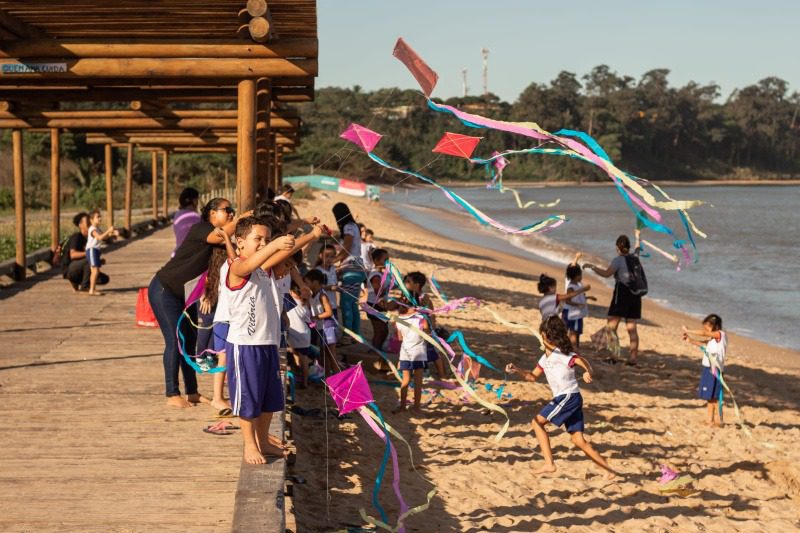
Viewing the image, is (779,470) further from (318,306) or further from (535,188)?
(535,188)

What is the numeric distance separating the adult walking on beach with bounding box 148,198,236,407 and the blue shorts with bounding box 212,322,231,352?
0.86ft

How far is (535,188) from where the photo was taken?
130750mm

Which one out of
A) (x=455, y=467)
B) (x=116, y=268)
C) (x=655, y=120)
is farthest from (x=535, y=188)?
(x=455, y=467)

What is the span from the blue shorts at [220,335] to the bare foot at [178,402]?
0.55 metres

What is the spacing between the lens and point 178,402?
Answer: 722 centimetres

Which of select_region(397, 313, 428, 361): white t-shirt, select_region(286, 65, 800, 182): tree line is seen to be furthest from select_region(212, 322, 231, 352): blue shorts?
select_region(286, 65, 800, 182): tree line

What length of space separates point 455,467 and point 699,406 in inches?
164

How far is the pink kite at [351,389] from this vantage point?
594cm

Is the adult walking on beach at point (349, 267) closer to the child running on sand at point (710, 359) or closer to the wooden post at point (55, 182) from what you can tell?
the child running on sand at point (710, 359)

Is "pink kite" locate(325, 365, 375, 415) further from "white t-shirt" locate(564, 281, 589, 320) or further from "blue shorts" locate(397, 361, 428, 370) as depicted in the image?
"white t-shirt" locate(564, 281, 589, 320)

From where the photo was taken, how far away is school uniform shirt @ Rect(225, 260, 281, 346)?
5512mm

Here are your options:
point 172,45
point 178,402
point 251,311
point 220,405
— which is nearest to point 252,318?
point 251,311

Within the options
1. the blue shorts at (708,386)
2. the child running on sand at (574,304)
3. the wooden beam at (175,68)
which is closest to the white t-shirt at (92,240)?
the wooden beam at (175,68)

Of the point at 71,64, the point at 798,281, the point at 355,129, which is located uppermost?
the point at 71,64
